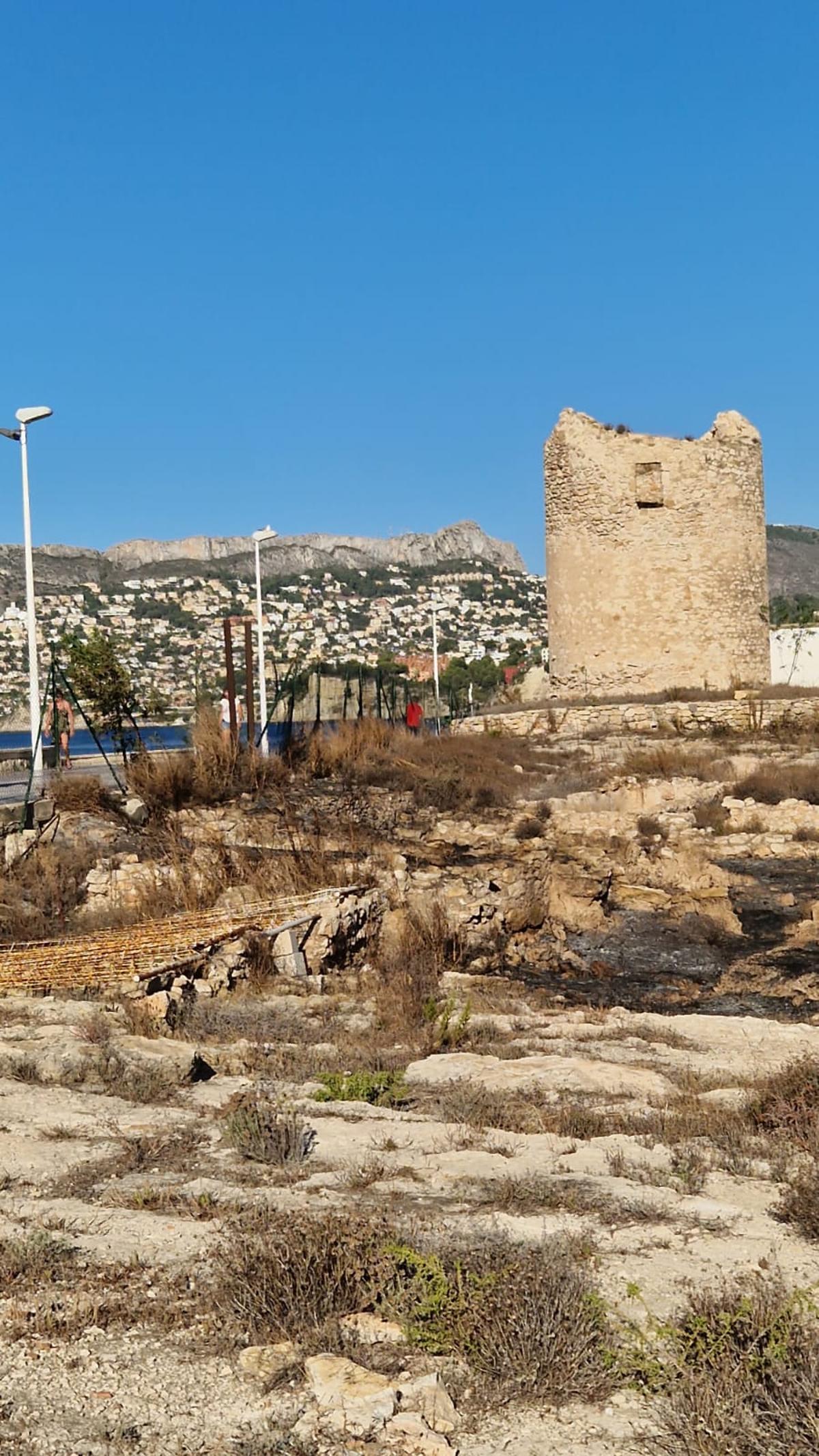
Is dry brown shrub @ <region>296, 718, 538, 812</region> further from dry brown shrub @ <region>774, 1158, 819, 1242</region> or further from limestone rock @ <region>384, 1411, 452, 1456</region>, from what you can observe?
limestone rock @ <region>384, 1411, 452, 1456</region>

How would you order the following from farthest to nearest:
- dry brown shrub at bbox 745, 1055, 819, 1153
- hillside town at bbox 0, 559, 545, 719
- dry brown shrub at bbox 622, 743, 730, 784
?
hillside town at bbox 0, 559, 545, 719, dry brown shrub at bbox 622, 743, 730, 784, dry brown shrub at bbox 745, 1055, 819, 1153

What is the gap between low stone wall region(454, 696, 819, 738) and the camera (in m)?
28.2

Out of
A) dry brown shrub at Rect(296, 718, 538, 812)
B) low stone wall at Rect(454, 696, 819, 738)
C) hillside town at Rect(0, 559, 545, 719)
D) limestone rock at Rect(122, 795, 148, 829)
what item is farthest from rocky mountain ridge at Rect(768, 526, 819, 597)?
limestone rock at Rect(122, 795, 148, 829)

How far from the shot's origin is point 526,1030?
10.2m

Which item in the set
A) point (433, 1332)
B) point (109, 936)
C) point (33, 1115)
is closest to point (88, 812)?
point (109, 936)

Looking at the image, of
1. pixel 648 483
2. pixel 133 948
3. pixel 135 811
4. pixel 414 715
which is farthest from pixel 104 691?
pixel 648 483

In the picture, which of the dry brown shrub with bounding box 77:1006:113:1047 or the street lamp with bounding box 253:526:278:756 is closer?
the dry brown shrub with bounding box 77:1006:113:1047

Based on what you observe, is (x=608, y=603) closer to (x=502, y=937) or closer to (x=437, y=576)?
(x=502, y=937)

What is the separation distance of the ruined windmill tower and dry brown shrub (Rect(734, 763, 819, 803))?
8.32 meters

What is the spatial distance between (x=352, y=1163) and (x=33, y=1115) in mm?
2037

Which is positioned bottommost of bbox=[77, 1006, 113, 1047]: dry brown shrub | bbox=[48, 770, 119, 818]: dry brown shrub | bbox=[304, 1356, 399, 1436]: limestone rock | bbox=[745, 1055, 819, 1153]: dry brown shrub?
bbox=[745, 1055, 819, 1153]: dry brown shrub

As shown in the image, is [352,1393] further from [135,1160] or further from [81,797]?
[81,797]

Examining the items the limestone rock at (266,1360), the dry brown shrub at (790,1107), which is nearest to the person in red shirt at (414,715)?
the dry brown shrub at (790,1107)

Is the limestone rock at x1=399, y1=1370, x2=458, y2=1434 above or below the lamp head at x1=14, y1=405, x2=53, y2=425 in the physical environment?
below
